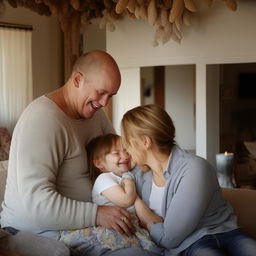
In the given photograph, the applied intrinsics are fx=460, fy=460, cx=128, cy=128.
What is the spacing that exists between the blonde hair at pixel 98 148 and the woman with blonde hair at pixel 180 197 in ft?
0.57

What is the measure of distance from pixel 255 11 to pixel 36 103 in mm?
2135

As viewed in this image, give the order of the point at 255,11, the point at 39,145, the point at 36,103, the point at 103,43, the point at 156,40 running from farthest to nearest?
the point at 103,43
the point at 156,40
the point at 255,11
the point at 36,103
the point at 39,145

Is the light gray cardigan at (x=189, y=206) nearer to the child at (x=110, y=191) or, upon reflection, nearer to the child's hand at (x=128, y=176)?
the child at (x=110, y=191)

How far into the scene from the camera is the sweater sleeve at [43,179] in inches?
68.2

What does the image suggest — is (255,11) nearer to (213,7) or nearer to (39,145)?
(213,7)

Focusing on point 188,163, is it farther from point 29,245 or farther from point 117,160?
point 29,245

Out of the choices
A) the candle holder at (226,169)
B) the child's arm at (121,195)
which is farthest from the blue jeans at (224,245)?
the candle holder at (226,169)

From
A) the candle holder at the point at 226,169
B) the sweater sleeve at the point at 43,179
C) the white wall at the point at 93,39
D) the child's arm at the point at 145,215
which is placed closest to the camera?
the sweater sleeve at the point at 43,179

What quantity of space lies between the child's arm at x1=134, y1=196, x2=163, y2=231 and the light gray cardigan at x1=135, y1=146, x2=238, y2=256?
0.05 meters

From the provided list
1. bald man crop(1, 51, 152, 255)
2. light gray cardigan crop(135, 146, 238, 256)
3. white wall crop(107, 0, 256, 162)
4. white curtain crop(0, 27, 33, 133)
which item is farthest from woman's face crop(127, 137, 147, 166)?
white curtain crop(0, 27, 33, 133)

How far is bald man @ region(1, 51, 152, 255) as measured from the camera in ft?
5.70

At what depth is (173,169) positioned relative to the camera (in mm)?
1779

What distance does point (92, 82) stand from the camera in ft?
6.21

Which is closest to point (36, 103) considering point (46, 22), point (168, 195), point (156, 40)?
point (168, 195)
